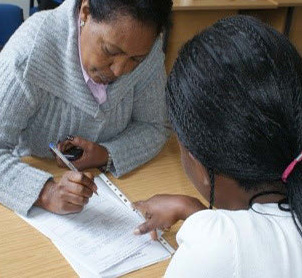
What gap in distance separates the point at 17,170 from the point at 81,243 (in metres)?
0.29

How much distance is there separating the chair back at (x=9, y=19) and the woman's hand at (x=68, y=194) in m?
1.55

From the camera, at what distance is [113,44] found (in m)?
1.20

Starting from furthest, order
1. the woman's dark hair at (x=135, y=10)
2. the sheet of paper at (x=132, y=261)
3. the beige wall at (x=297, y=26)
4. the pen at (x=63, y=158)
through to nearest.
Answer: the beige wall at (x=297, y=26) → the pen at (x=63, y=158) → the woman's dark hair at (x=135, y=10) → the sheet of paper at (x=132, y=261)

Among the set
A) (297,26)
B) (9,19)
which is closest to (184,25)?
(9,19)

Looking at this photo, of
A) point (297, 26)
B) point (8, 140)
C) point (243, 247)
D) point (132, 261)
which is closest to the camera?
point (243, 247)

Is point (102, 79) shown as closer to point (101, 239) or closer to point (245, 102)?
point (101, 239)

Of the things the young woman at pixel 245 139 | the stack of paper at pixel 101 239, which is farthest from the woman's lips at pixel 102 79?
the young woman at pixel 245 139

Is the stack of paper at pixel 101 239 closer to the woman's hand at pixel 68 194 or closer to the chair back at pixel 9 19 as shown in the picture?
the woman's hand at pixel 68 194

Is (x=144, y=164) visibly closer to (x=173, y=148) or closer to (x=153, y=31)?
(x=173, y=148)

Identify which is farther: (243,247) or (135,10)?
(135,10)

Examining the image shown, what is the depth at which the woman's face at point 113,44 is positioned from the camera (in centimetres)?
117

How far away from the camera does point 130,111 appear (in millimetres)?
1539

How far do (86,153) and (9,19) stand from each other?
Result: 56.6 inches


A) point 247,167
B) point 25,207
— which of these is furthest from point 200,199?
point 247,167
